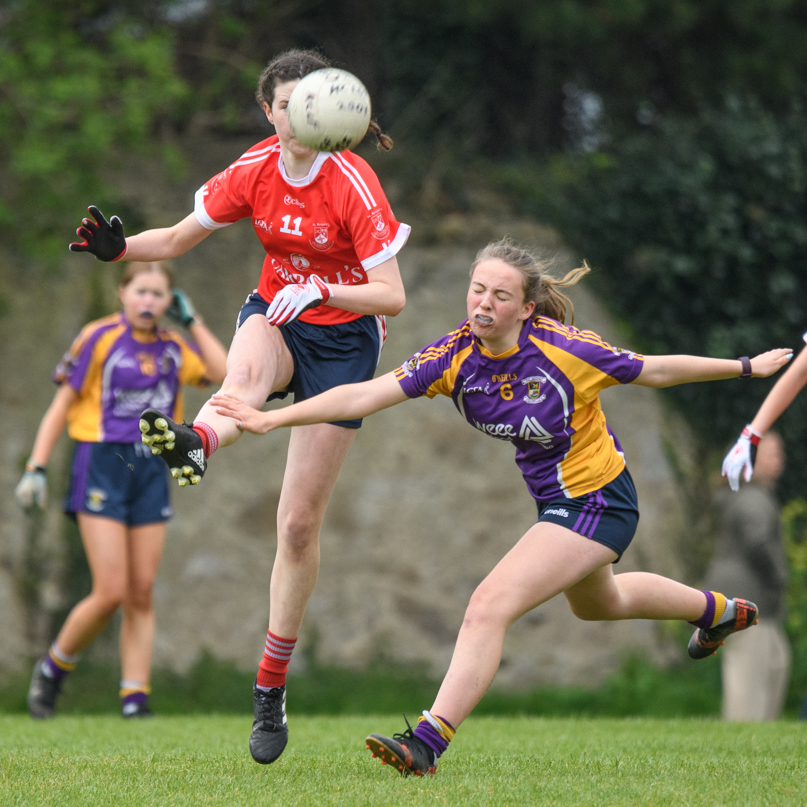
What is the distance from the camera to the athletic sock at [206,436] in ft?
12.6

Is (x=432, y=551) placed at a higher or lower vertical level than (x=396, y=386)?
lower

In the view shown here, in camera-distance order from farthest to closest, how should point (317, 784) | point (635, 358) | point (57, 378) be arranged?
point (57, 378), point (635, 358), point (317, 784)

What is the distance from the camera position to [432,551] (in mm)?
10516

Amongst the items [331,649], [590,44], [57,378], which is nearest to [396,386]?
[57,378]

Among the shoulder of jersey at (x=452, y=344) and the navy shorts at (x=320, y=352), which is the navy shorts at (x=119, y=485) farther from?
the shoulder of jersey at (x=452, y=344)

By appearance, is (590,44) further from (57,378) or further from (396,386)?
(396,386)

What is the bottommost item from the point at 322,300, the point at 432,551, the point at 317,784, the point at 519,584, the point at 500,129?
the point at 432,551

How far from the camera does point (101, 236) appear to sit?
436 centimetres

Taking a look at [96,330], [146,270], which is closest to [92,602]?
[96,330]

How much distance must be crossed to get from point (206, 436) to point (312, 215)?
1.09 m

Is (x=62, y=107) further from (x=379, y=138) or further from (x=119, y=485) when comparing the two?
(x=379, y=138)

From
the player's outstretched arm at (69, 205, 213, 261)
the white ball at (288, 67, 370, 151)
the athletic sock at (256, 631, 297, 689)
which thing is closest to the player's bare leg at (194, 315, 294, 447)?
the player's outstretched arm at (69, 205, 213, 261)

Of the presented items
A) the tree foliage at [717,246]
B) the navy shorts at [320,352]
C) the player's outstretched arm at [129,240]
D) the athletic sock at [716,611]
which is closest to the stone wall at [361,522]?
the tree foliage at [717,246]

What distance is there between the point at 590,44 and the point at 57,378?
722 centimetres
